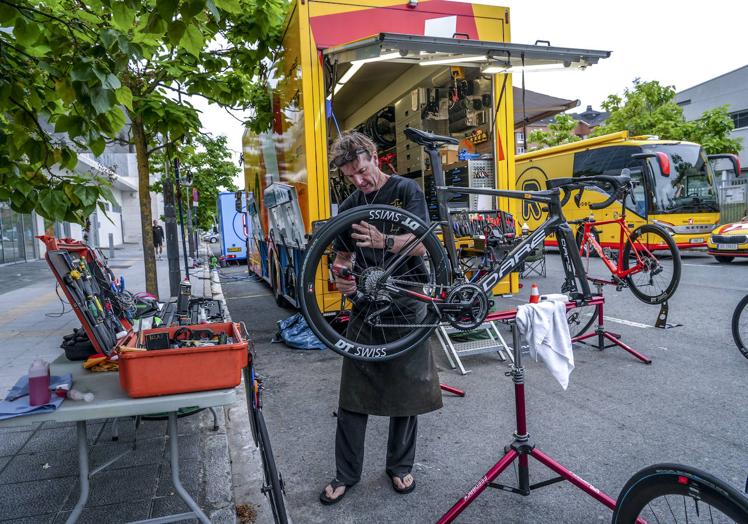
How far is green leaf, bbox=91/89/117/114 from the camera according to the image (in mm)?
2314

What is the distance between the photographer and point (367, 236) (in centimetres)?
259

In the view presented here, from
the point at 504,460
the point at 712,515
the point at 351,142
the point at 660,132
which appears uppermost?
the point at 660,132

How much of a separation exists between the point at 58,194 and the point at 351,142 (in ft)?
5.57

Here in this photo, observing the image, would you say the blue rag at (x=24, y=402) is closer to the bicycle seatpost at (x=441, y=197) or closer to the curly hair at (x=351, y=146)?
the curly hair at (x=351, y=146)

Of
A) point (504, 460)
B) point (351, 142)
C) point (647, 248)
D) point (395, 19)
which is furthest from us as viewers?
point (395, 19)

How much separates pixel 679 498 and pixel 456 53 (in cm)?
458

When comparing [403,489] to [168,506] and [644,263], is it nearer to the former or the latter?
[168,506]

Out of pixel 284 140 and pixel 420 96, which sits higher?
pixel 420 96

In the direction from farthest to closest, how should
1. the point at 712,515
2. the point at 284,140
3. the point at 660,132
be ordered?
1. the point at 660,132
2. the point at 284,140
3. the point at 712,515

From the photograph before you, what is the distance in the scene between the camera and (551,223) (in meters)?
3.04

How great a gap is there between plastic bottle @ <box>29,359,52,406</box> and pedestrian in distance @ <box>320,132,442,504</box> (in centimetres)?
136

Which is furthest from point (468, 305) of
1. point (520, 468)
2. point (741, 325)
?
point (741, 325)

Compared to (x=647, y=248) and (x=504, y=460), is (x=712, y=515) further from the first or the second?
(x=647, y=248)

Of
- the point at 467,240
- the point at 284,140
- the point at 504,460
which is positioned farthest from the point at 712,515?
the point at 284,140
